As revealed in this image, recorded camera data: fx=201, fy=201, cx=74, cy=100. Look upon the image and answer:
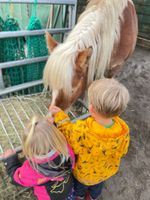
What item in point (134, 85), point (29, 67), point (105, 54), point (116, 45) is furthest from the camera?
point (134, 85)

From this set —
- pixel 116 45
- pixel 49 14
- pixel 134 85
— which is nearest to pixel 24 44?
pixel 49 14

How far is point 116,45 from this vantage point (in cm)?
187

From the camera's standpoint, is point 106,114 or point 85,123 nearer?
point 106,114

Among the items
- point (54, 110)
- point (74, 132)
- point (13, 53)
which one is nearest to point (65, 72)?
point (54, 110)

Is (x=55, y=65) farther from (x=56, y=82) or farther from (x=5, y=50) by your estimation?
(x=5, y=50)

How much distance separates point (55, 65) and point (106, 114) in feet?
1.85

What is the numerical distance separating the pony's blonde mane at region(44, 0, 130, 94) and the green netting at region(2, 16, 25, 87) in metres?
0.57

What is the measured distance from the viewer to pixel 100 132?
1085mm

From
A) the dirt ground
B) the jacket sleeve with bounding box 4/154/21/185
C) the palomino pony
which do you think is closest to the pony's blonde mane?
the palomino pony

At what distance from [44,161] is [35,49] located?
1368mm

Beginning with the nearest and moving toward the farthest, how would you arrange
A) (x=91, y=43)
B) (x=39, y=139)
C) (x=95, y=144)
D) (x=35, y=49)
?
1. (x=39, y=139)
2. (x=95, y=144)
3. (x=91, y=43)
4. (x=35, y=49)

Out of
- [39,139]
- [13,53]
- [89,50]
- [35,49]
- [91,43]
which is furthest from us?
[35,49]

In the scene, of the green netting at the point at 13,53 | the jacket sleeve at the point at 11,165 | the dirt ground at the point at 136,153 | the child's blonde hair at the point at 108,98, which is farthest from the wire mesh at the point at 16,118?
the child's blonde hair at the point at 108,98

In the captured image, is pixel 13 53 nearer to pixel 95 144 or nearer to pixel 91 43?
pixel 91 43
